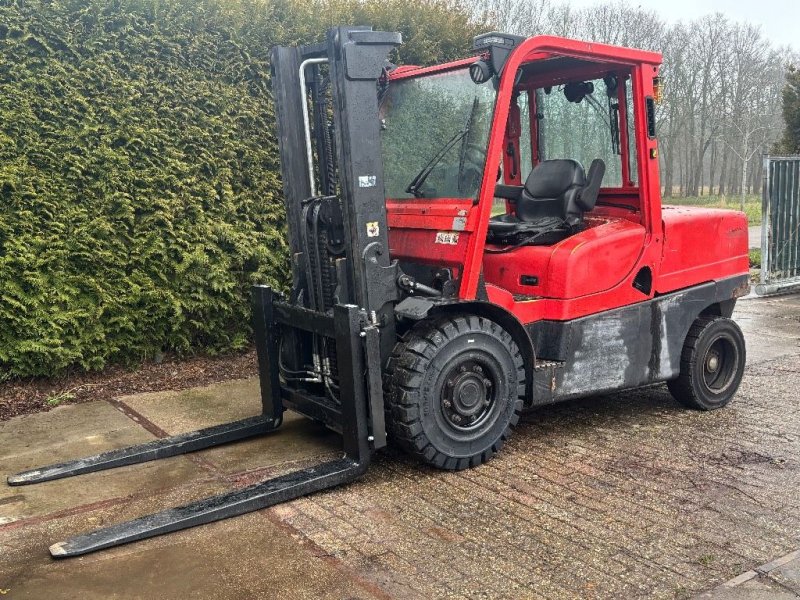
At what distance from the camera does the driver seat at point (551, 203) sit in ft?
16.5

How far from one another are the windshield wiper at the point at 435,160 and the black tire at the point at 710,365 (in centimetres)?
233

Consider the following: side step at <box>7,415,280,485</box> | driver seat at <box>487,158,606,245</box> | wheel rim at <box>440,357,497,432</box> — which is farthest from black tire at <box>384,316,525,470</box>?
side step at <box>7,415,280,485</box>

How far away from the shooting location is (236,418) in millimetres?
5715

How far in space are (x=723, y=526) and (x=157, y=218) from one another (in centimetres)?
490

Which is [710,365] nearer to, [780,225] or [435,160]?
[435,160]

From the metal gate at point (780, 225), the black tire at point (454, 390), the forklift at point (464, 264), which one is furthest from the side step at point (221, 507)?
the metal gate at point (780, 225)

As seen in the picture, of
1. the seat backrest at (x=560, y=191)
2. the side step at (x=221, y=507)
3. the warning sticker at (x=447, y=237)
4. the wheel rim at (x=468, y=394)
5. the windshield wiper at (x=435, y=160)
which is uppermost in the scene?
the windshield wiper at (x=435, y=160)

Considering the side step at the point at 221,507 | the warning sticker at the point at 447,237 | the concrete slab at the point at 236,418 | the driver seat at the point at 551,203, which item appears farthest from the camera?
the driver seat at the point at 551,203

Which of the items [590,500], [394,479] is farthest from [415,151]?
[590,500]

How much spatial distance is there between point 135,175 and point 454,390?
356 centimetres

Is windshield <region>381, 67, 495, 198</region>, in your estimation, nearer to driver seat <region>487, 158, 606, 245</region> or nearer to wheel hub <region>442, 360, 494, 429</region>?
driver seat <region>487, 158, 606, 245</region>

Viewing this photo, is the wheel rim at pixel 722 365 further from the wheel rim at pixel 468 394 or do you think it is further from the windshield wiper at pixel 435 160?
the windshield wiper at pixel 435 160

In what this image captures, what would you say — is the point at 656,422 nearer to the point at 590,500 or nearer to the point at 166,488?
the point at 590,500

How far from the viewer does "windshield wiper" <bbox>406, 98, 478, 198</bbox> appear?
4.52 m
